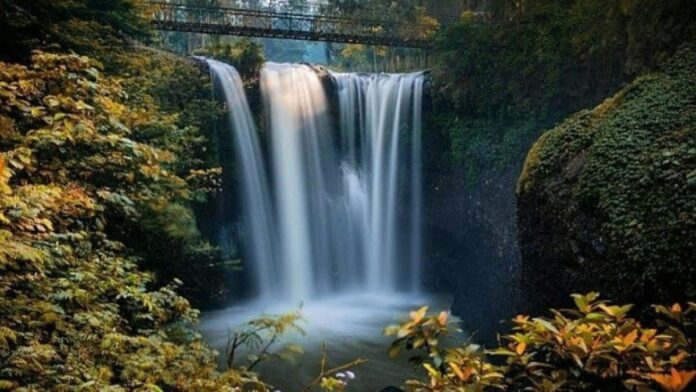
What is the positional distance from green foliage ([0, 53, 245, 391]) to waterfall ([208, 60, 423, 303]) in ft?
27.2

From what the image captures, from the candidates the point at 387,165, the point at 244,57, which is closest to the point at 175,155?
the point at 244,57

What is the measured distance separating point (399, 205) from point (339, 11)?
14.1 metres

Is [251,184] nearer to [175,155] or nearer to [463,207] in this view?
[463,207]

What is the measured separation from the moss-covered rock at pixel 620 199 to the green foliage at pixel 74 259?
154 inches

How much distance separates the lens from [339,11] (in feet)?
80.6

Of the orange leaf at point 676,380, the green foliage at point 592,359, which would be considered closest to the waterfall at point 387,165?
the green foliage at point 592,359

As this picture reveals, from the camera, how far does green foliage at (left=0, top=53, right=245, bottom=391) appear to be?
118 inches

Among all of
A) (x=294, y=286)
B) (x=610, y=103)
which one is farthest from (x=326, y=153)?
(x=610, y=103)

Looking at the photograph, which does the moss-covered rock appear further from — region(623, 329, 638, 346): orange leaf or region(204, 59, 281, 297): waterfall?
region(204, 59, 281, 297): waterfall

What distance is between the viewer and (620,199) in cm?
510

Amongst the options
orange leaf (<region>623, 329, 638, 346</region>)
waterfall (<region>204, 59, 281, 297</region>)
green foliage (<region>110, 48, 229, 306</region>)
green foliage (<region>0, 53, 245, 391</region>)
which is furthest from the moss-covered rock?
waterfall (<region>204, 59, 281, 297</region>)

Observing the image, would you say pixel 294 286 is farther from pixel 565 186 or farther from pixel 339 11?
pixel 339 11

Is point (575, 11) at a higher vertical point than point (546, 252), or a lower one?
higher

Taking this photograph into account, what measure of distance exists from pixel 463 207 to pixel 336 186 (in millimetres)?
4014
